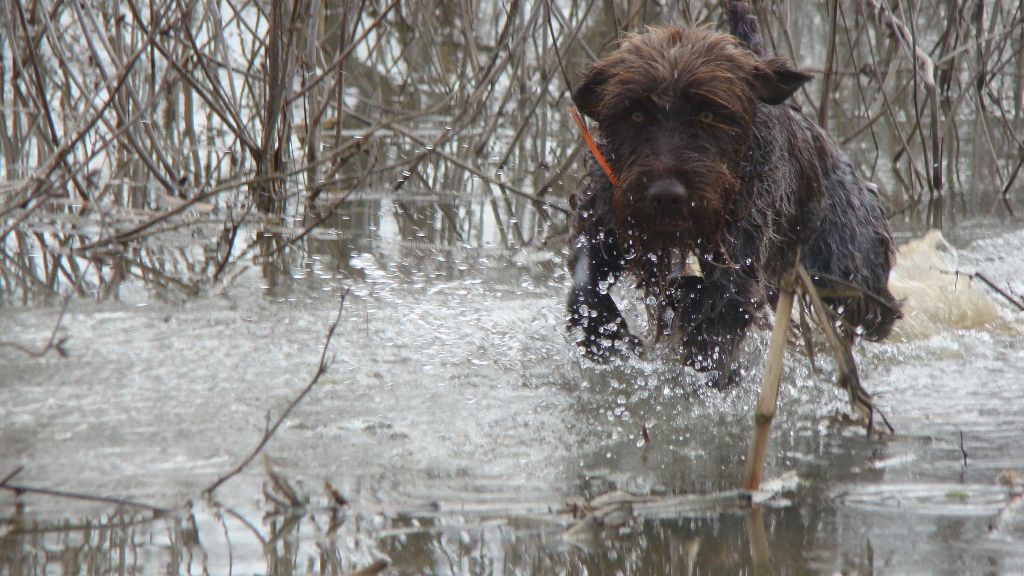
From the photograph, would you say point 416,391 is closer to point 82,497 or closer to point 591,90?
point 591,90

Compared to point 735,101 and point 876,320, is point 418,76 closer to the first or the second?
point 876,320

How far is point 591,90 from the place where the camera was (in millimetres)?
3934

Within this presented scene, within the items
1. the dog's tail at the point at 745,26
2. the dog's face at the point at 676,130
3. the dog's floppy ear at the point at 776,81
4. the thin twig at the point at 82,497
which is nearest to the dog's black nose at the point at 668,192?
the dog's face at the point at 676,130

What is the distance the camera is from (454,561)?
8.06 feet

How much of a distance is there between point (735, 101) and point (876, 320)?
1.58 meters

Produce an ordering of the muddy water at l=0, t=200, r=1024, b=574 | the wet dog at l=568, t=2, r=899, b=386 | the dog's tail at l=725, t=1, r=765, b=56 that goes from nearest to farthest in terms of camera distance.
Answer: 1. the muddy water at l=0, t=200, r=1024, b=574
2. the wet dog at l=568, t=2, r=899, b=386
3. the dog's tail at l=725, t=1, r=765, b=56

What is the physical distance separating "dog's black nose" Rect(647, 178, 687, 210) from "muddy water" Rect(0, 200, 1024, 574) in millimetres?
652

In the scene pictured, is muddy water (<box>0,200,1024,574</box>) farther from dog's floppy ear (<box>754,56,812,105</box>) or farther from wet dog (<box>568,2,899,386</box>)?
dog's floppy ear (<box>754,56,812,105</box>)

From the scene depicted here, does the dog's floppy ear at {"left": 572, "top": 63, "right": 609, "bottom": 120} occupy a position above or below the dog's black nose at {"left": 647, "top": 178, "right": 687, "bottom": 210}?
above

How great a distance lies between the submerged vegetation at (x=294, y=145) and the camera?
509 centimetres

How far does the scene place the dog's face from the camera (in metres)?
3.58

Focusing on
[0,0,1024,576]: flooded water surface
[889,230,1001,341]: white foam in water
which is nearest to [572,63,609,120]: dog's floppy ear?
[0,0,1024,576]: flooded water surface

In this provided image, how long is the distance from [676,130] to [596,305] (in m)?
0.74

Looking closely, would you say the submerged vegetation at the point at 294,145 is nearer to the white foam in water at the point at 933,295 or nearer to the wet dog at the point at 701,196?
the white foam in water at the point at 933,295
